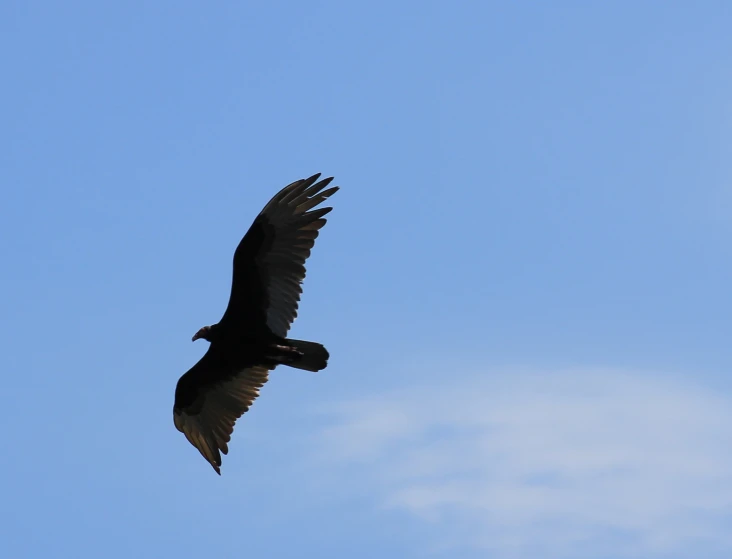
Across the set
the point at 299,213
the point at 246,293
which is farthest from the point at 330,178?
the point at 246,293

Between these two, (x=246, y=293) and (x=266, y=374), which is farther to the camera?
(x=266, y=374)

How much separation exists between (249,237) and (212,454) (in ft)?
9.81

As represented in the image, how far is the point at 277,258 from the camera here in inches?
512

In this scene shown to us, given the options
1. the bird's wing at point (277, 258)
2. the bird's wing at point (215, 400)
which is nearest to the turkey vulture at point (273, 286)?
the bird's wing at point (277, 258)

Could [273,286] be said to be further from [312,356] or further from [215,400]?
[215,400]

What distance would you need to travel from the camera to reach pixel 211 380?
13922 millimetres

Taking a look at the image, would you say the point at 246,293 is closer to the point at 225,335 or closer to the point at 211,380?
the point at 225,335

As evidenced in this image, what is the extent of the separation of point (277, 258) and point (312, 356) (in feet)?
4.14

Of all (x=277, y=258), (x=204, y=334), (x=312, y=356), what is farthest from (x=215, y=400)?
(x=277, y=258)

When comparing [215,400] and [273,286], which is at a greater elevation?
[273,286]

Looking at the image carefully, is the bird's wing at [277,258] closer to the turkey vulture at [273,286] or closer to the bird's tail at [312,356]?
the turkey vulture at [273,286]

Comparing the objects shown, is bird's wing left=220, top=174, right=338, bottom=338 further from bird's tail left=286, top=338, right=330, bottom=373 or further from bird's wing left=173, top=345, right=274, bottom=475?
bird's wing left=173, top=345, right=274, bottom=475

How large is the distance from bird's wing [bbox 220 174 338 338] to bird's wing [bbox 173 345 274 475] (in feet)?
3.38

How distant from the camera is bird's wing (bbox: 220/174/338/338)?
42.4 feet
